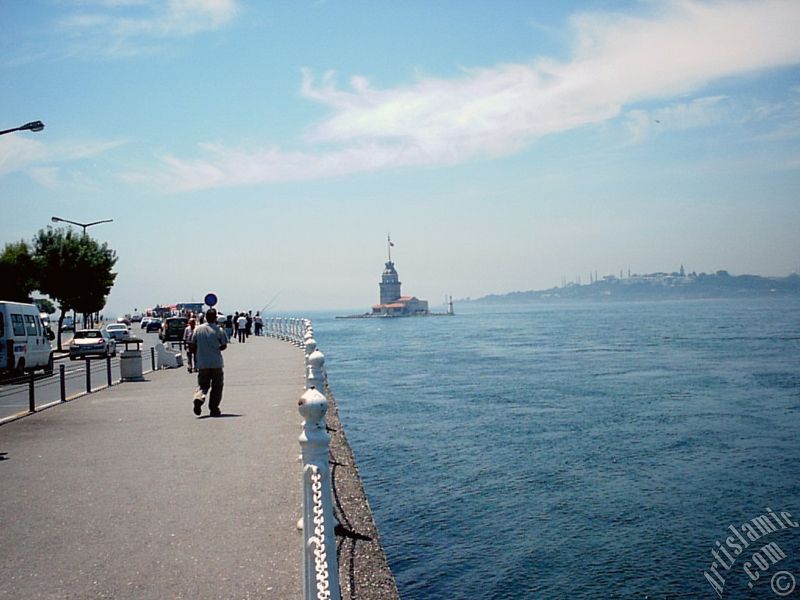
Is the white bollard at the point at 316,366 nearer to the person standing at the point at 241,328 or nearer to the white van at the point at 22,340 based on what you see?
the white van at the point at 22,340

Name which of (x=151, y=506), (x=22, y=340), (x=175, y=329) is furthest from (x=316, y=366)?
(x=175, y=329)

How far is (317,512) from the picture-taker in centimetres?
412

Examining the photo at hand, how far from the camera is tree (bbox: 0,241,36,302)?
67.5 metres

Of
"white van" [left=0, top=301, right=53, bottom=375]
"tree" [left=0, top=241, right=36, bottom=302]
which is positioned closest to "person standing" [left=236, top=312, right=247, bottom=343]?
"white van" [left=0, top=301, right=53, bottom=375]

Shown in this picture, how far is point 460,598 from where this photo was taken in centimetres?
1120

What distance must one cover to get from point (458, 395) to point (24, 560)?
27.9 m

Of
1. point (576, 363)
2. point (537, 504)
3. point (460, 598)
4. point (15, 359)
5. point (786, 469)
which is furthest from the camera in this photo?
point (576, 363)

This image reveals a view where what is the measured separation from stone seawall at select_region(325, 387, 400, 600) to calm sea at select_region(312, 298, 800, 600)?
3.51 meters

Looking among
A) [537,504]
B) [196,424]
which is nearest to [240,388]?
[196,424]

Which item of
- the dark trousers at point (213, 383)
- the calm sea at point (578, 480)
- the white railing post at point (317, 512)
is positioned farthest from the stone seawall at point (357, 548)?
the dark trousers at point (213, 383)

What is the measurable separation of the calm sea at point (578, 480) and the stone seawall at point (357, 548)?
11.5 feet

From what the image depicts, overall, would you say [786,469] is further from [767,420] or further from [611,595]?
[611,595]

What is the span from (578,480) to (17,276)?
209ft

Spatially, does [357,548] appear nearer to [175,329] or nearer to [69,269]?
[175,329]
